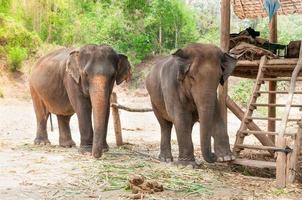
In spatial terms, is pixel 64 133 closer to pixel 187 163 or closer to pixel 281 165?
pixel 187 163

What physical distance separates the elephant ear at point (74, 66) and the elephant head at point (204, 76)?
62.6 inches

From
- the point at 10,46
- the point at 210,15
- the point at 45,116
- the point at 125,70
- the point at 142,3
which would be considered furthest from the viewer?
the point at 210,15

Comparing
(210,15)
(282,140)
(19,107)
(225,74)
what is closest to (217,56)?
(225,74)

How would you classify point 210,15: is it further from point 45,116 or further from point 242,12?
point 45,116

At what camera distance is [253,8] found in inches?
489

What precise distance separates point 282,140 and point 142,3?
22.1 meters

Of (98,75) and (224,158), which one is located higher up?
(98,75)

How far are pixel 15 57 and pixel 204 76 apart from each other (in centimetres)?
1740

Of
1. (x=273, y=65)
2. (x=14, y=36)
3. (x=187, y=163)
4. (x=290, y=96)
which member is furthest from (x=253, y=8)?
(x=14, y=36)

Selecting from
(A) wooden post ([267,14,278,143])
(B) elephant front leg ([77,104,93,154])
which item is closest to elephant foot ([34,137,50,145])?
(B) elephant front leg ([77,104,93,154])

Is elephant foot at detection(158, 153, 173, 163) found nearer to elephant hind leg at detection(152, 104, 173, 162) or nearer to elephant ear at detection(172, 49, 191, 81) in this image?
elephant hind leg at detection(152, 104, 173, 162)

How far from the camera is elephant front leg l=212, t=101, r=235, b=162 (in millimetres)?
7879

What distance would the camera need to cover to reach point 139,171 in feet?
23.7

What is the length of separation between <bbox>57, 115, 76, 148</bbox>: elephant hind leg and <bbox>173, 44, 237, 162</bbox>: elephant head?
3.10 metres
